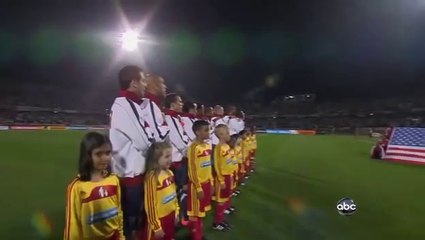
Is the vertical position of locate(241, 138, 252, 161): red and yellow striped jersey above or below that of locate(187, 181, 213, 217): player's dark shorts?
above

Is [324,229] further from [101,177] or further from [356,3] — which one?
[356,3]

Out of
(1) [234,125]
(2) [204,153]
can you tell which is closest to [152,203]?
(2) [204,153]

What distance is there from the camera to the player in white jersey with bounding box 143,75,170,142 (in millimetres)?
3322

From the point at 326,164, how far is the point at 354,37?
83.0 feet

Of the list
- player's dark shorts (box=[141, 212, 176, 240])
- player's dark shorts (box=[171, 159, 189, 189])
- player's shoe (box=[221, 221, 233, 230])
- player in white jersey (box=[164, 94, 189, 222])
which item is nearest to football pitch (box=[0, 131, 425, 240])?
player's shoe (box=[221, 221, 233, 230])

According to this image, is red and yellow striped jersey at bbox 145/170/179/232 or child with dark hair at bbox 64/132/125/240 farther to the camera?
red and yellow striped jersey at bbox 145/170/179/232

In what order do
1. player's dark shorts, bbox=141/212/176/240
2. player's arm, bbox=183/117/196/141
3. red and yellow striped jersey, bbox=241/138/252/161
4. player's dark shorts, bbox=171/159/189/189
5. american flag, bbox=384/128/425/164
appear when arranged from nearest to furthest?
player's dark shorts, bbox=141/212/176/240, player's dark shorts, bbox=171/159/189/189, player's arm, bbox=183/117/196/141, red and yellow striped jersey, bbox=241/138/252/161, american flag, bbox=384/128/425/164

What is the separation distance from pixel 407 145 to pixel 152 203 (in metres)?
14.4

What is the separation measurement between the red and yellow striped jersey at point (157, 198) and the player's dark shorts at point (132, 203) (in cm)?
8

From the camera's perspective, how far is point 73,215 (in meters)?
2.55

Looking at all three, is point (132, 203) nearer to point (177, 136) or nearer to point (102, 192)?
point (102, 192)

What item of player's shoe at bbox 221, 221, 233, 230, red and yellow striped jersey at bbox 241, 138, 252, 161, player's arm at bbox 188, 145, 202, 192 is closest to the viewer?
player's arm at bbox 188, 145, 202, 192

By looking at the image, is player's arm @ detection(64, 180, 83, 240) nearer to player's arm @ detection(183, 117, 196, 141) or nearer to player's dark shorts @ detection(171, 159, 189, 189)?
player's dark shorts @ detection(171, 159, 189, 189)

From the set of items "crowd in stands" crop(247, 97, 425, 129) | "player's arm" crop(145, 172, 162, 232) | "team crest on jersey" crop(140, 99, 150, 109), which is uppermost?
"crowd in stands" crop(247, 97, 425, 129)
